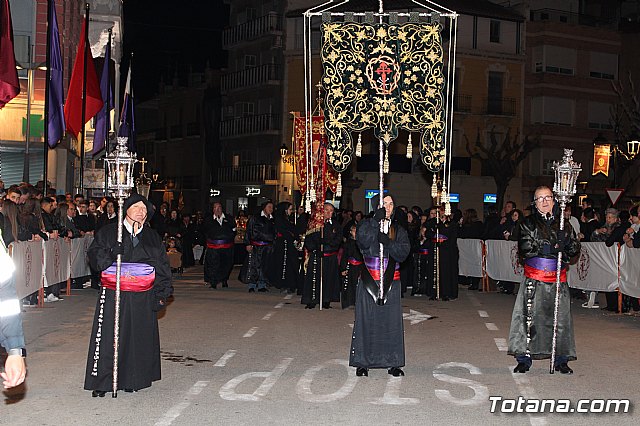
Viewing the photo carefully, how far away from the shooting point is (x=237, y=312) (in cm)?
1805

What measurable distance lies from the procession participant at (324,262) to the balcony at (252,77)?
4252 centimetres

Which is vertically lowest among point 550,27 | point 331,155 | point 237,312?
point 237,312

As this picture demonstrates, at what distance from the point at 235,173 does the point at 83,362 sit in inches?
2192

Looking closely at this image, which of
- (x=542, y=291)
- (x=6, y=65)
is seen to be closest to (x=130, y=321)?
(x=542, y=291)

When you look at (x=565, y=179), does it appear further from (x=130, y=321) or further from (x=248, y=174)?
(x=248, y=174)

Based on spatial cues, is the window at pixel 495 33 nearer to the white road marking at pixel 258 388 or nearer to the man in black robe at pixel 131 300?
the white road marking at pixel 258 388

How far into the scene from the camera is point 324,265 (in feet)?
64.9

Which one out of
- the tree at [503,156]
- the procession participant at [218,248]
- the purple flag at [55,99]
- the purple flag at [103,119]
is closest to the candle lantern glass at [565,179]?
the procession participant at [218,248]

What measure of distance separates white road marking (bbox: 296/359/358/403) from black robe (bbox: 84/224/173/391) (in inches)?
56.6

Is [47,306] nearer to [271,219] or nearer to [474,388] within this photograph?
[271,219]

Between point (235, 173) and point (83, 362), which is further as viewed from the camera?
point (235, 173)

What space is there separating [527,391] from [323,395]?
203cm

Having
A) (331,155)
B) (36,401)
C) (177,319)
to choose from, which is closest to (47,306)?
(177,319)

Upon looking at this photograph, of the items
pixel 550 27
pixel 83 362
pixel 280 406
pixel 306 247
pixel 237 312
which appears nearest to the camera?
pixel 280 406
